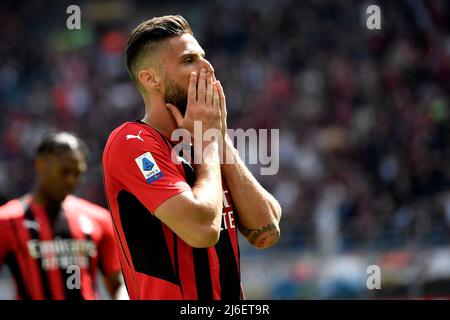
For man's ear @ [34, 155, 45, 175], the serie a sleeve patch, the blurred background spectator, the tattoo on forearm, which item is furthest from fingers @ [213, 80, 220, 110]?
the blurred background spectator

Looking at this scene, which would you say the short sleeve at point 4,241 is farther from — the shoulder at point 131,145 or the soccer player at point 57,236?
the shoulder at point 131,145

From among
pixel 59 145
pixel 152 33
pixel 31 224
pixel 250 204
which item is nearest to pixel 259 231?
pixel 250 204

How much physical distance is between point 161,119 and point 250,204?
56cm

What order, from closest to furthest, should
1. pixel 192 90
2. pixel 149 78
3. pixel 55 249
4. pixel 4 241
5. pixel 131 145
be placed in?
1. pixel 131 145
2. pixel 192 90
3. pixel 149 78
4. pixel 4 241
5. pixel 55 249

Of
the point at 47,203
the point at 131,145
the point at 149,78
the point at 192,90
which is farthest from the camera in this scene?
the point at 47,203

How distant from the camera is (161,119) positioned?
3840 millimetres

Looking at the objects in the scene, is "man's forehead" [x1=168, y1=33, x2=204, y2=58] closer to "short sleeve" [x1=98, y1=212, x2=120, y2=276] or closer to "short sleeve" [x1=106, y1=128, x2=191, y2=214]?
"short sleeve" [x1=106, y1=128, x2=191, y2=214]

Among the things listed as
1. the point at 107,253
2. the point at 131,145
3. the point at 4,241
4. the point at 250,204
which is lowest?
the point at 107,253

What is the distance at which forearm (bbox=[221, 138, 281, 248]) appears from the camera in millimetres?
3881

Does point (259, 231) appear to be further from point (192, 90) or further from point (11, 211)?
point (11, 211)

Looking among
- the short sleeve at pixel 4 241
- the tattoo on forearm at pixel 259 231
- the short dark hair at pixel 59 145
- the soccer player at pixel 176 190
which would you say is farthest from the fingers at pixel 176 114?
the short dark hair at pixel 59 145

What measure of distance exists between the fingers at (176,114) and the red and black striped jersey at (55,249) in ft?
7.81

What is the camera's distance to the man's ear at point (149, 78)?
3826 mm

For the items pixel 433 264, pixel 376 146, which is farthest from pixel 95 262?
pixel 376 146
